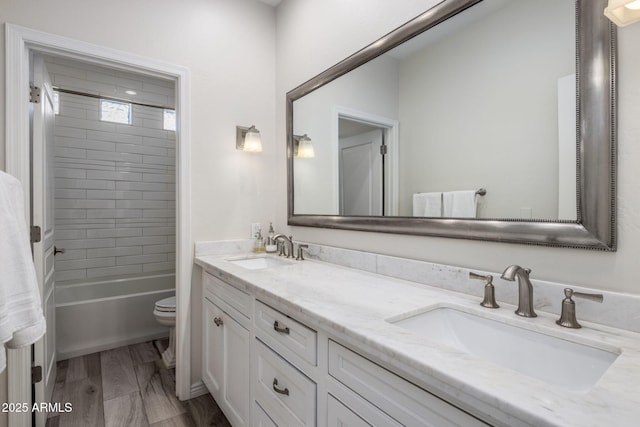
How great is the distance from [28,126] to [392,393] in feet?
6.83

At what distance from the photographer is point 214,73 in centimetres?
215

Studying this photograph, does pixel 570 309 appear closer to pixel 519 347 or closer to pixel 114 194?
pixel 519 347

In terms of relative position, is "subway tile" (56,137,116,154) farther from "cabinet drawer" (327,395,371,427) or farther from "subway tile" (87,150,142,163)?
"cabinet drawer" (327,395,371,427)

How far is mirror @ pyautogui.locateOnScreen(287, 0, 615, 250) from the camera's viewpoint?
90 cm

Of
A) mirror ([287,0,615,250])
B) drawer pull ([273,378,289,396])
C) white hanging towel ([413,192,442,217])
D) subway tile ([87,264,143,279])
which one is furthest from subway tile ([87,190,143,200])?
white hanging towel ([413,192,442,217])

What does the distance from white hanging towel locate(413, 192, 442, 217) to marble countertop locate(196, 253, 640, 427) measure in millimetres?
306

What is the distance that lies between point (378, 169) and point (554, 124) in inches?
30.0

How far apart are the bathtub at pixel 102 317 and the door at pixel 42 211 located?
655 mm

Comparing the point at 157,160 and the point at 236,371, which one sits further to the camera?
the point at 157,160

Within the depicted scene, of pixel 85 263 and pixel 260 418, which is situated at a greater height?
pixel 85 263

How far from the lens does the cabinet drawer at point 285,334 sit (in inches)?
40.0

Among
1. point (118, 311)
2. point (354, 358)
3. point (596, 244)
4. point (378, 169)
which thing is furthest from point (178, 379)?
point (596, 244)

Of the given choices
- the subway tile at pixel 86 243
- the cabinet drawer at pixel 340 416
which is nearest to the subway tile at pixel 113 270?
the subway tile at pixel 86 243

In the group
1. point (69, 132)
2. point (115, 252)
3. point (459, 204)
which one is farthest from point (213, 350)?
point (69, 132)
